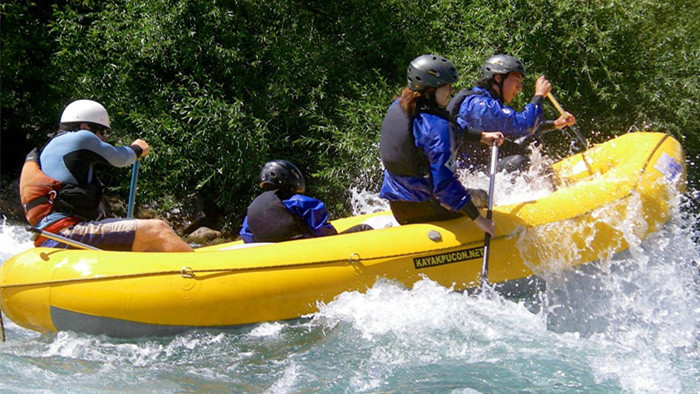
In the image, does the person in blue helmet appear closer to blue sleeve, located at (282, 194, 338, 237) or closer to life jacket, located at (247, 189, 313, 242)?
blue sleeve, located at (282, 194, 338, 237)

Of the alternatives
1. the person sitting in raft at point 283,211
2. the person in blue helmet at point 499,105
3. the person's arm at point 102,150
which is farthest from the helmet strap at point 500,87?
the person's arm at point 102,150

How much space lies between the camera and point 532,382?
4160 mm

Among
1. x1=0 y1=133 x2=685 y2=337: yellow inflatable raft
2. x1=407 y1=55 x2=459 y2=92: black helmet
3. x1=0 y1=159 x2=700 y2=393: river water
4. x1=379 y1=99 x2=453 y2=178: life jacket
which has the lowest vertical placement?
x1=0 y1=159 x2=700 y2=393: river water

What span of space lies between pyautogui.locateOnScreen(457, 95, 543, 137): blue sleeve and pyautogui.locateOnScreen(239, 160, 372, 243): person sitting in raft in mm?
1364

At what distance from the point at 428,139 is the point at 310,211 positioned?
3.32 feet

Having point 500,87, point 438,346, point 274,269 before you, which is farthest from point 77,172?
point 500,87

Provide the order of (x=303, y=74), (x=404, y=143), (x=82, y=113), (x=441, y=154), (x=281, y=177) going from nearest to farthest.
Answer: (x=441, y=154) → (x=404, y=143) → (x=82, y=113) → (x=281, y=177) → (x=303, y=74)

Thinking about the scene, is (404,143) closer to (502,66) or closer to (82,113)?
(502,66)

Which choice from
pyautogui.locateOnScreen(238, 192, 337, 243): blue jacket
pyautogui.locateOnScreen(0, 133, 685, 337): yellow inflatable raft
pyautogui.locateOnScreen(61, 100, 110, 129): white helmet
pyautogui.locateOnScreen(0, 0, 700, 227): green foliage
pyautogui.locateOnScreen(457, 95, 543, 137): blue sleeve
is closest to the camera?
pyautogui.locateOnScreen(0, 133, 685, 337): yellow inflatable raft

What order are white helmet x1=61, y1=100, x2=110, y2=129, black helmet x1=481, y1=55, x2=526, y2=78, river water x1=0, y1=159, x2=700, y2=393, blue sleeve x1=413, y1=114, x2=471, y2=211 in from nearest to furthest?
river water x1=0, y1=159, x2=700, y2=393 → blue sleeve x1=413, y1=114, x2=471, y2=211 → white helmet x1=61, y1=100, x2=110, y2=129 → black helmet x1=481, y1=55, x2=526, y2=78

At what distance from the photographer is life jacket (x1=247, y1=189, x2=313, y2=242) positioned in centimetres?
523

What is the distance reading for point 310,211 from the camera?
5.30 metres

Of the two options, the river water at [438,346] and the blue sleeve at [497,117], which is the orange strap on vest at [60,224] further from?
the blue sleeve at [497,117]

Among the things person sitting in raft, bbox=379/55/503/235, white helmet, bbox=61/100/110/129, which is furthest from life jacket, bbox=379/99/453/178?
white helmet, bbox=61/100/110/129
